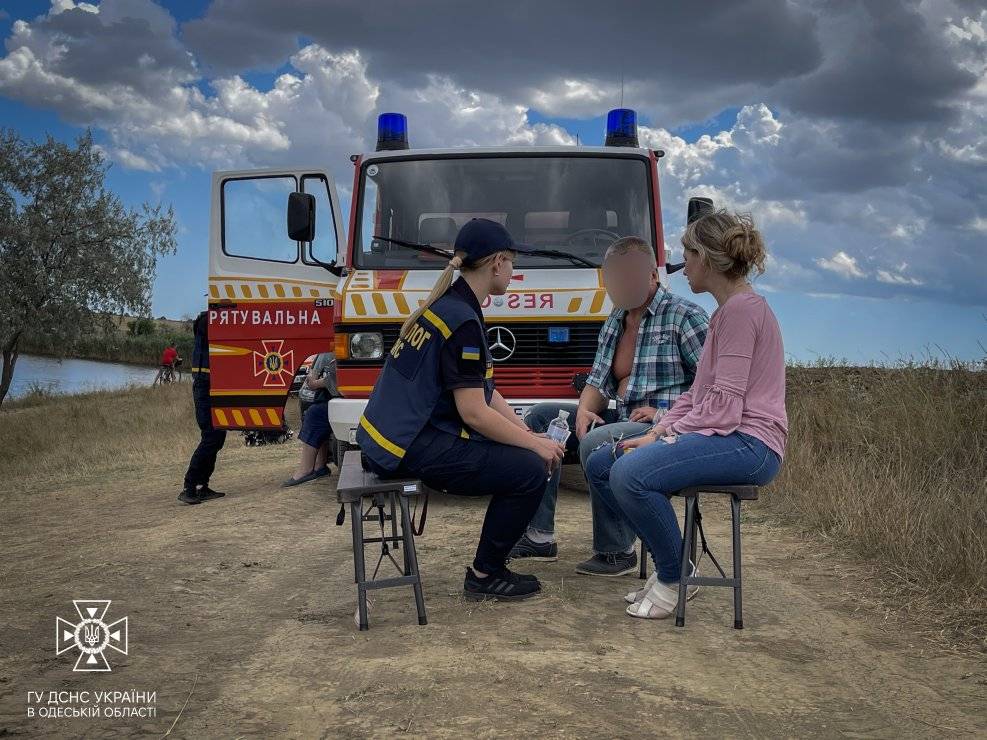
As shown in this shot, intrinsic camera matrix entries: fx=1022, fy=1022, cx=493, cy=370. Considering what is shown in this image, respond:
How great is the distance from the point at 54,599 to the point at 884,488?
5.47 meters

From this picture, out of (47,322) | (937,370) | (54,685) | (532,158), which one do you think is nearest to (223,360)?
(532,158)

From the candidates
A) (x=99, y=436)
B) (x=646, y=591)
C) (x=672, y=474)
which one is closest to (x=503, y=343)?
(x=646, y=591)

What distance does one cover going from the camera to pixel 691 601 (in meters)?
5.03

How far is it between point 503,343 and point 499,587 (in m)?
3.09

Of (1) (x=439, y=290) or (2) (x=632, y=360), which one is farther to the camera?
(2) (x=632, y=360)

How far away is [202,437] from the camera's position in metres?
8.73

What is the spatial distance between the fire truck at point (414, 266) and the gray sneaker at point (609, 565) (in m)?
2.30

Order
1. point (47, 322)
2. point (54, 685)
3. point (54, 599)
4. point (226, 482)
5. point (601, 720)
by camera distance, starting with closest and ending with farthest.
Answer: point (601, 720) < point (54, 685) < point (54, 599) < point (226, 482) < point (47, 322)

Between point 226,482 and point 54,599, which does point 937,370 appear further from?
point 54,599

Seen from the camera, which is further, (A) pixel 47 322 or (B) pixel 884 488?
(A) pixel 47 322

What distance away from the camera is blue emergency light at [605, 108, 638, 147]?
8.64 metres

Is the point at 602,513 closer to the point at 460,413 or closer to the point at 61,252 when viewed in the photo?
the point at 460,413

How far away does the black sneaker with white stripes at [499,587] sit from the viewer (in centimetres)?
495

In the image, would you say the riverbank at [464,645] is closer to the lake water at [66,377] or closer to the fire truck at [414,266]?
the fire truck at [414,266]
